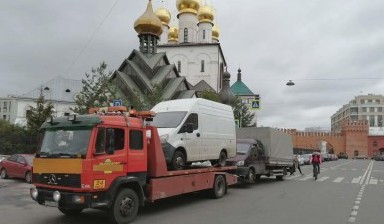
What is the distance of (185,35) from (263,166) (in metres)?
61.5

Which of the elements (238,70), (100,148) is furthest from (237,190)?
(238,70)

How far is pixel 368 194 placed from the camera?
18.6 m

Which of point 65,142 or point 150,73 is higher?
point 150,73

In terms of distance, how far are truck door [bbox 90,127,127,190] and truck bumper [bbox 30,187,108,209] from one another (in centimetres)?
22

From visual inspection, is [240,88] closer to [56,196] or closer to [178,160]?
[178,160]

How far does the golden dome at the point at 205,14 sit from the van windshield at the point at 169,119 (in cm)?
6591

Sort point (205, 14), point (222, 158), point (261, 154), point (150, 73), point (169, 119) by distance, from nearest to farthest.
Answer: point (169, 119) < point (222, 158) < point (261, 154) < point (150, 73) < point (205, 14)

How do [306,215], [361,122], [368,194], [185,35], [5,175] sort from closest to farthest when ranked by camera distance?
[306,215], [368,194], [5,175], [185,35], [361,122]

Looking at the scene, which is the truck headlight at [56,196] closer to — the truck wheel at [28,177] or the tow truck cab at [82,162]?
the tow truck cab at [82,162]

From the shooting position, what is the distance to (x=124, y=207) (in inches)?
420

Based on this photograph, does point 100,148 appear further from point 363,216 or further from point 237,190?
point 237,190

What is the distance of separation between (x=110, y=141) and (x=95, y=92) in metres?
17.3

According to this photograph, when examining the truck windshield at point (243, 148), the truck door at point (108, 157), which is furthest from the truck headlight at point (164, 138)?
the truck windshield at point (243, 148)

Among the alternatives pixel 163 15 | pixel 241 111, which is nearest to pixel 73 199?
pixel 241 111
